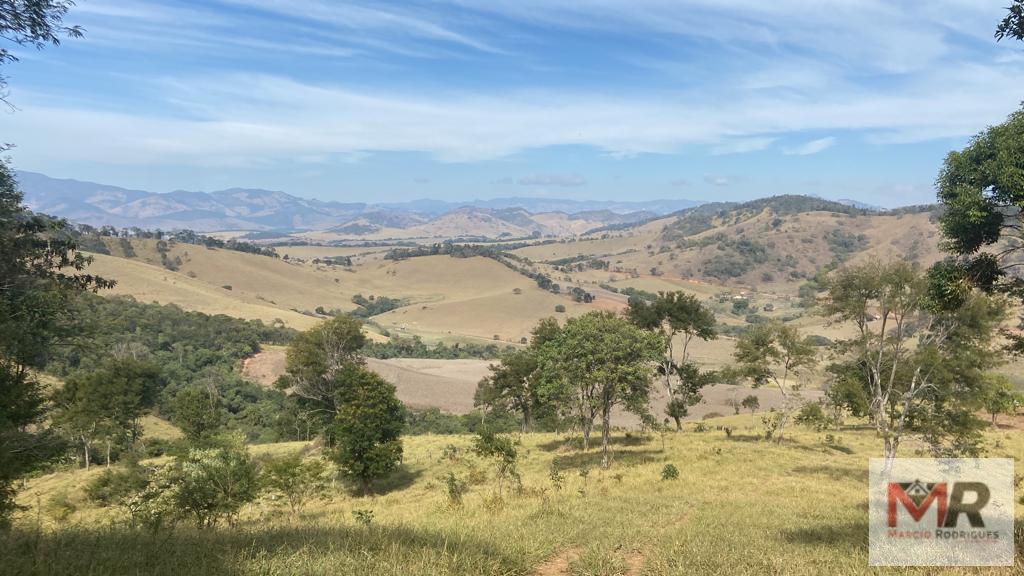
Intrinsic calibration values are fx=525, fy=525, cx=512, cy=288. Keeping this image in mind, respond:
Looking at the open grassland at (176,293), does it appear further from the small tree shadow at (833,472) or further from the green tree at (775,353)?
the small tree shadow at (833,472)

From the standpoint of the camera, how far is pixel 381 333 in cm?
16712

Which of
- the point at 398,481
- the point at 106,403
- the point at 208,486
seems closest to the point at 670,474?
the point at 398,481

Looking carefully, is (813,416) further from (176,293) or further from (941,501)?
(176,293)

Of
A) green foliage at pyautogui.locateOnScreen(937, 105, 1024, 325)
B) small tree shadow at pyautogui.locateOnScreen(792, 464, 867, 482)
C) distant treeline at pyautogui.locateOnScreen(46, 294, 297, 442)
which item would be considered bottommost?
distant treeline at pyautogui.locateOnScreen(46, 294, 297, 442)

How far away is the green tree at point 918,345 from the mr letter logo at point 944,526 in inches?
258

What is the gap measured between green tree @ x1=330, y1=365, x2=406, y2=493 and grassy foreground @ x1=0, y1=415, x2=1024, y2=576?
332cm

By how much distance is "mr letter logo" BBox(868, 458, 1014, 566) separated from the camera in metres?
8.59

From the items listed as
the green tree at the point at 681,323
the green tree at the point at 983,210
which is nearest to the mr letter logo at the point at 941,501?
the green tree at the point at 983,210

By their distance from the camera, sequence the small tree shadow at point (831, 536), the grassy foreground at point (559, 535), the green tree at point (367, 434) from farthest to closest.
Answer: the green tree at point (367, 434) < the small tree shadow at point (831, 536) < the grassy foreground at point (559, 535)

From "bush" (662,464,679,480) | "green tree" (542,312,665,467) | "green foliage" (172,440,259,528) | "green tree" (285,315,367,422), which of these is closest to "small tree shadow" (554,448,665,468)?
"green tree" (542,312,665,467)

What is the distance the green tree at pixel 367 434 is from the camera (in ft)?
104

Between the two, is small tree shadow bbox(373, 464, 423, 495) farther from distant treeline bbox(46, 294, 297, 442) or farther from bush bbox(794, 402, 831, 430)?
distant treeline bbox(46, 294, 297, 442)

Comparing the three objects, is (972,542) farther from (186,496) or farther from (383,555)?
(186,496)

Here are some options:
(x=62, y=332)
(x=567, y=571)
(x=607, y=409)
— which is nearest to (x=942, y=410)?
(x=607, y=409)
